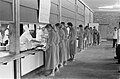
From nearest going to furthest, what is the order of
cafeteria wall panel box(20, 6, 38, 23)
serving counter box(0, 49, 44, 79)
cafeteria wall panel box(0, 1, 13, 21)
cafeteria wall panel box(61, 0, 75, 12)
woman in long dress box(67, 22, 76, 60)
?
cafeteria wall panel box(0, 1, 13, 21), serving counter box(0, 49, 44, 79), cafeteria wall panel box(20, 6, 38, 23), woman in long dress box(67, 22, 76, 60), cafeteria wall panel box(61, 0, 75, 12)

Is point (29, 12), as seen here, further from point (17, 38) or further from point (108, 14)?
point (108, 14)

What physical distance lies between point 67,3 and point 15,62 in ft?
17.7

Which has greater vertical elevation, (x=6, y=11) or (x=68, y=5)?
(x=68, y=5)

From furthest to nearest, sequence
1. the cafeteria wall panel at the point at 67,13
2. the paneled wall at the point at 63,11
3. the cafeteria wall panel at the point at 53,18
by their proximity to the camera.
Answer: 1. the cafeteria wall panel at the point at 67,13
2. the paneled wall at the point at 63,11
3. the cafeteria wall panel at the point at 53,18

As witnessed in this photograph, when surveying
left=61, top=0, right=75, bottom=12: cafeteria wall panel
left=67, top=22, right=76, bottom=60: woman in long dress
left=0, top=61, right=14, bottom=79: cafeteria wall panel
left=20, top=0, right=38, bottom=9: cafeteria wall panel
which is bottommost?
left=0, top=61, right=14, bottom=79: cafeteria wall panel

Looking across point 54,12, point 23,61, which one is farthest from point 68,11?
point 23,61

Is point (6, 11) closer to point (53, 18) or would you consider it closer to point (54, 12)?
point (53, 18)

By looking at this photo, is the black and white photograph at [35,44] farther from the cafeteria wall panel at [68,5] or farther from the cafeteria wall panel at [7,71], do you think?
the cafeteria wall panel at [68,5]

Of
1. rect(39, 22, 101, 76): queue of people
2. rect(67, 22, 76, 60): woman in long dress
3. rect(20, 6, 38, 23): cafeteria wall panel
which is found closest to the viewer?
rect(20, 6, 38, 23): cafeteria wall panel

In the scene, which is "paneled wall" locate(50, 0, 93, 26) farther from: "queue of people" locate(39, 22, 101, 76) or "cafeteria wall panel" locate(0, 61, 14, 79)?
"cafeteria wall panel" locate(0, 61, 14, 79)

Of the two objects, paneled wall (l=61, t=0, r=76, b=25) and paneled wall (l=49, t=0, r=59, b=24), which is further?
paneled wall (l=61, t=0, r=76, b=25)

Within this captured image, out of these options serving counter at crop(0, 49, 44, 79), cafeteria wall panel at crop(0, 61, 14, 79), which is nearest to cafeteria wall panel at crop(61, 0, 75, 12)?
serving counter at crop(0, 49, 44, 79)

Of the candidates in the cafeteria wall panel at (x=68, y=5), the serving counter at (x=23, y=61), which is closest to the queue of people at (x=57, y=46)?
the serving counter at (x=23, y=61)

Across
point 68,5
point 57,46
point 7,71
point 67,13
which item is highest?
point 68,5
